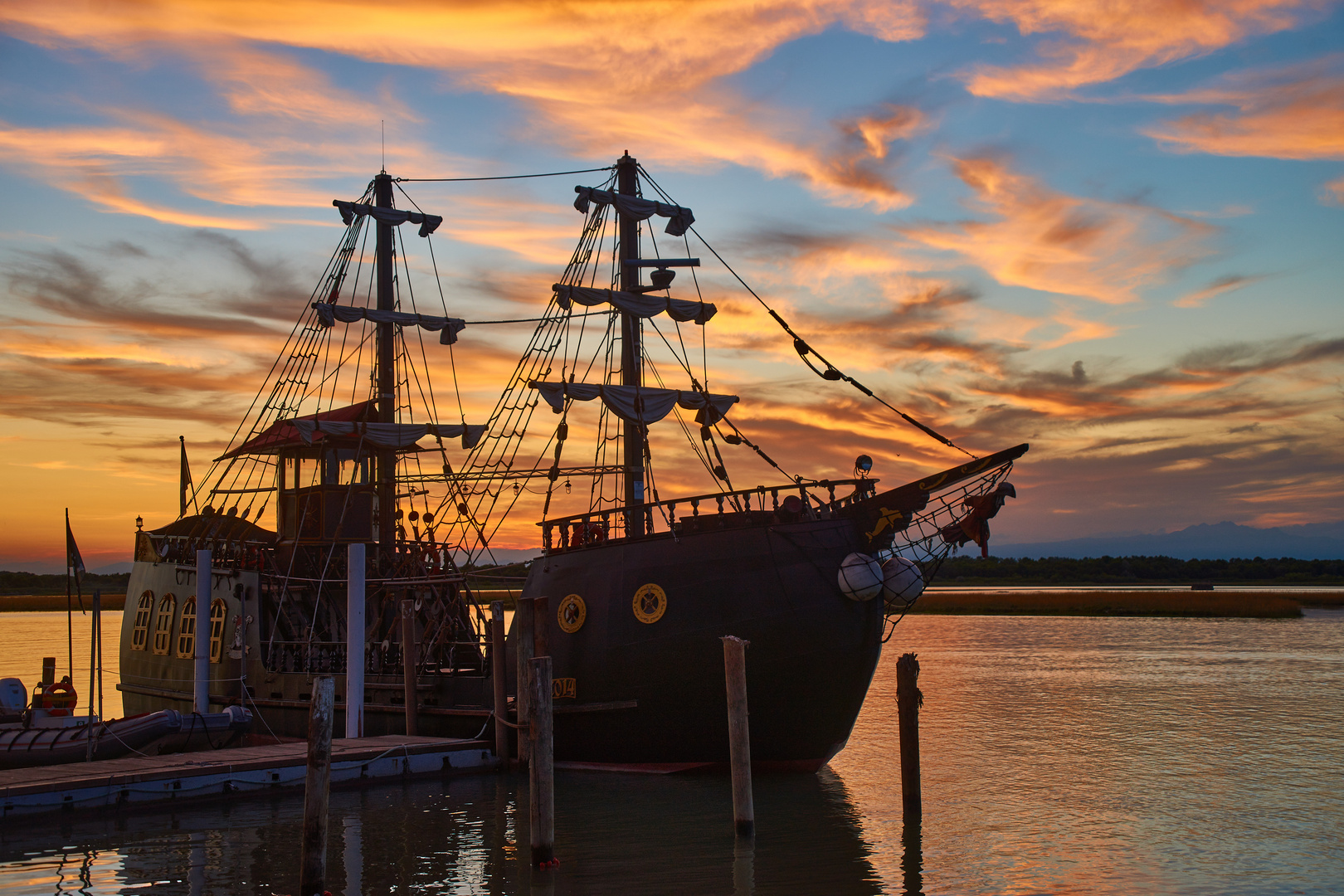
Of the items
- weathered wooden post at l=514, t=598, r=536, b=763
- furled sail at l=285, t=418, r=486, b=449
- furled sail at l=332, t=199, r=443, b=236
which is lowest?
weathered wooden post at l=514, t=598, r=536, b=763

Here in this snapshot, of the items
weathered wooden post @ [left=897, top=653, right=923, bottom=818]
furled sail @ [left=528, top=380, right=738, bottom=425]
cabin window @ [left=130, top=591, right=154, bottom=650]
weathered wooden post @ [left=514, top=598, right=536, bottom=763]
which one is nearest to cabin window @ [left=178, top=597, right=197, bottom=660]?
cabin window @ [left=130, top=591, right=154, bottom=650]

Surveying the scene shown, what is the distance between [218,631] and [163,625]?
388 cm

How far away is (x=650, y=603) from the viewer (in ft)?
69.9

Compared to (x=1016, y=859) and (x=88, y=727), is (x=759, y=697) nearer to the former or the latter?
(x=1016, y=859)

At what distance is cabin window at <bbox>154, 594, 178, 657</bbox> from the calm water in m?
11.8

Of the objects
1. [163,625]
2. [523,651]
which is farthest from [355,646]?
[163,625]

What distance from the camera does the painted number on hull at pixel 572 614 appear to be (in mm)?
22234

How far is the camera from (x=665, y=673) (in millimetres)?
21062

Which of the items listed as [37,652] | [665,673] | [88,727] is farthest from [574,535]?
[37,652]

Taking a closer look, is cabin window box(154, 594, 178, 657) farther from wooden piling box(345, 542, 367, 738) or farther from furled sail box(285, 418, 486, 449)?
wooden piling box(345, 542, 367, 738)

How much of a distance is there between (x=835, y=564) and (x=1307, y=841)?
29.1 ft

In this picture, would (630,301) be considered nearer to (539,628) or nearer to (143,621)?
(539,628)

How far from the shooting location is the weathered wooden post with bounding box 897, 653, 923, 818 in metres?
17.7

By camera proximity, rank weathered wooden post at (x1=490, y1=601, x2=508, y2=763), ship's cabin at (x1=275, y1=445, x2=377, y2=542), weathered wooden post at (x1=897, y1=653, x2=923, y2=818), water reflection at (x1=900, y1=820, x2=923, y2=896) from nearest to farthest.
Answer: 1. water reflection at (x1=900, y1=820, x2=923, y2=896)
2. weathered wooden post at (x1=897, y1=653, x2=923, y2=818)
3. weathered wooden post at (x1=490, y1=601, x2=508, y2=763)
4. ship's cabin at (x1=275, y1=445, x2=377, y2=542)
